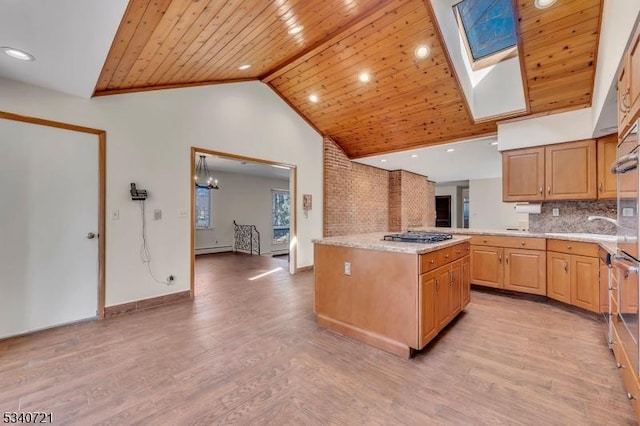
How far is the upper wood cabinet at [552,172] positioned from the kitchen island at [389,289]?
1814 millimetres

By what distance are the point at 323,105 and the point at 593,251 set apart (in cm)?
426

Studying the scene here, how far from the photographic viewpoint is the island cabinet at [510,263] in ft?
12.2

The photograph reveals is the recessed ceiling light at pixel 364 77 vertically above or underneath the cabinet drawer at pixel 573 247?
above

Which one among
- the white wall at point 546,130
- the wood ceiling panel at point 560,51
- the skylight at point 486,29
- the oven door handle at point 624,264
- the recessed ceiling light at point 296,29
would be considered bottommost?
the oven door handle at point 624,264

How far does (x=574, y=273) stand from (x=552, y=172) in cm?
134

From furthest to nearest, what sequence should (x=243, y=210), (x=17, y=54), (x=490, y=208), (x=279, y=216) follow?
(x=279, y=216)
(x=243, y=210)
(x=490, y=208)
(x=17, y=54)

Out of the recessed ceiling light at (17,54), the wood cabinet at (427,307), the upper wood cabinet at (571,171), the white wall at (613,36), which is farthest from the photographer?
the upper wood cabinet at (571,171)

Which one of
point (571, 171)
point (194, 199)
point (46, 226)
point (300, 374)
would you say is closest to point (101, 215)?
point (46, 226)

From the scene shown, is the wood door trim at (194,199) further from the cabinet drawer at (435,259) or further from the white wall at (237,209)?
the white wall at (237,209)

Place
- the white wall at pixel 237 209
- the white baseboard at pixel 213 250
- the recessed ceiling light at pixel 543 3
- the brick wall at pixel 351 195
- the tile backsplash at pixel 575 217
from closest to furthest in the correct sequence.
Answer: the recessed ceiling light at pixel 543 3 → the tile backsplash at pixel 575 217 → the brick wall at pixel 351 195 → the white baseboard at pixel 213 250 → the white wall at pixel 237 209

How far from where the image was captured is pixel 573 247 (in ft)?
11.1

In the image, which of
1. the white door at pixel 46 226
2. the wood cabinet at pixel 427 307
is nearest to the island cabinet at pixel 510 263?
the wood cabinet at pixel 427 307

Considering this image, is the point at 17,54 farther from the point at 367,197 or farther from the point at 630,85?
the point at 367,197

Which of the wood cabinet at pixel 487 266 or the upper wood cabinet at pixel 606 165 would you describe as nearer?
the upper wood cabinet at pixel 606 165
